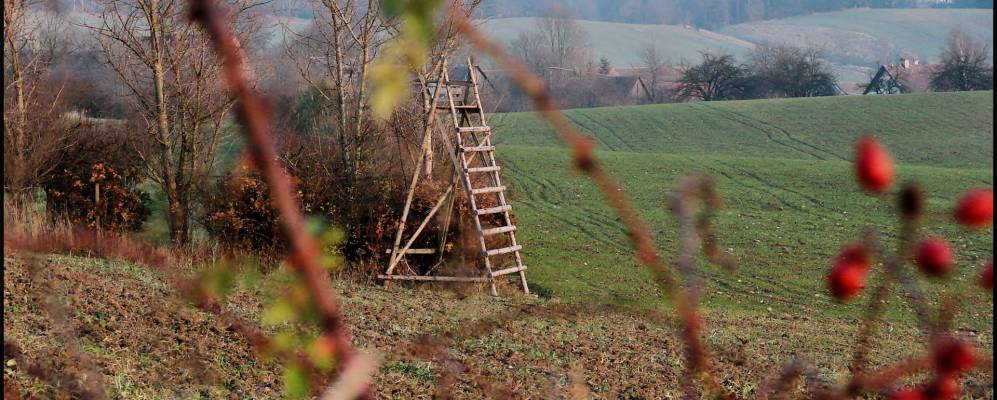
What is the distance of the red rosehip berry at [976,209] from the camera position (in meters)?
0.53

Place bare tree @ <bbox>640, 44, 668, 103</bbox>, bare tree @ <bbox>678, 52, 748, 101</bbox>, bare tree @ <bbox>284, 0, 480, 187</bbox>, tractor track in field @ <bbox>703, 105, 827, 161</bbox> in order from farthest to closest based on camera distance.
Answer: bare tree @ <bbox>640, 44, 668, 103</bbox>
bare tree @ <bbox>678, 52, 748, 101</bbox>
tractor track in field @ <bbox>703, 105, 827, 161</bbox>
bare tree @ <bbox>284, 0, 480, 187</bbox>

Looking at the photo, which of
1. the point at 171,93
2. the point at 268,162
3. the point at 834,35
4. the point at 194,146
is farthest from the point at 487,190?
the point at 834,35

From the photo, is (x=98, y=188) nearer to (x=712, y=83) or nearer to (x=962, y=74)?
(x=712, y=83)

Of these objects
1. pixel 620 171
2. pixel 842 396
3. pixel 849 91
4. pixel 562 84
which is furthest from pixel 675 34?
pixel 842 396

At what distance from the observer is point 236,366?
5.14 metres

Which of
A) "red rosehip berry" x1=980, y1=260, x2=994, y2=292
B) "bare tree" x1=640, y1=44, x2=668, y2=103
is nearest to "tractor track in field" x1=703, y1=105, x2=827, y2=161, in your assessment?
"bare tree" x1=640, y1=44, x2=668, y2=103

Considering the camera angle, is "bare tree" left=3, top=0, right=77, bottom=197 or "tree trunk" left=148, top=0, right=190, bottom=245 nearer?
"tree trunk" left=148, top=0, right=190, bottom=245

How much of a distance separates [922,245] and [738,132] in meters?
41.3

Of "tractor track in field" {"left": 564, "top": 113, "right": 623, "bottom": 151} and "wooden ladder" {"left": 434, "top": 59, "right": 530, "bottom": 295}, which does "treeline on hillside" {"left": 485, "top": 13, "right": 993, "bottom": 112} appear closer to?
"tractor track in field" {"left": 564, "top": 113, "right": 623, "bottom": 151}

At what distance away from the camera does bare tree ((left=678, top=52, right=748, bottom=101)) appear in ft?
185

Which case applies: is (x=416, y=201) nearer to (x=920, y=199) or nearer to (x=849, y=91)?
(x=920, y=199)

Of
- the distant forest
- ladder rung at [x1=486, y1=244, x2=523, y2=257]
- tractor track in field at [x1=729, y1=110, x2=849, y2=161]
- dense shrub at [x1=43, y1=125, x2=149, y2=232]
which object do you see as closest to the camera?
ladder rung at [x1=486, y1=244, x2=523, y2=257]

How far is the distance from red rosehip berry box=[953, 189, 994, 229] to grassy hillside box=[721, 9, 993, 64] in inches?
4545

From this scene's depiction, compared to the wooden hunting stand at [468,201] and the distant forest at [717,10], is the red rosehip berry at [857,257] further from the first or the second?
the distant forest at [717,10]
